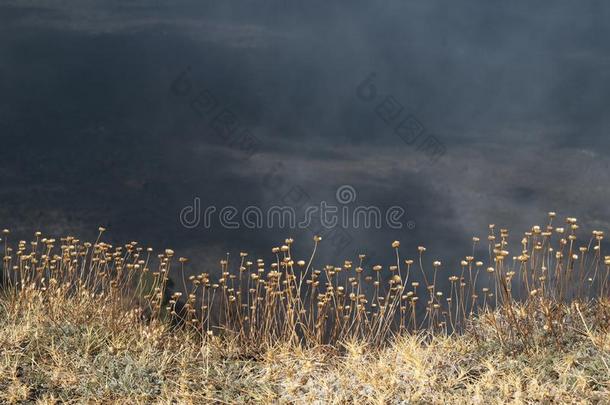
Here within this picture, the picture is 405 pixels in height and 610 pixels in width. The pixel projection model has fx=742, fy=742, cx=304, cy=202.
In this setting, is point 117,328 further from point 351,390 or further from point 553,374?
point 553,374

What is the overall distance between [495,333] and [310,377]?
70.9 inches

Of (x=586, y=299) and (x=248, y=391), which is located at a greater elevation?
(x=586, y=299)

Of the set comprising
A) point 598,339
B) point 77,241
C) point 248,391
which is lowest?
point 248,391

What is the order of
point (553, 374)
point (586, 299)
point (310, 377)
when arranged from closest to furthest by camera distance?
point (553, 374) → point (310, 377) → point (586, 299)

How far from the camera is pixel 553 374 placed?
5.93m

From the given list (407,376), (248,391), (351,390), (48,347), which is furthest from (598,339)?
(48,347)

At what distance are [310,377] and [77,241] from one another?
2.75m

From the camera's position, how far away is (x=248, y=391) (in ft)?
20.1

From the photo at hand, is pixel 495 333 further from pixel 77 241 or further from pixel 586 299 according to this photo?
pixel 77 241

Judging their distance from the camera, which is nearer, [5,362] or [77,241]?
[5,362]

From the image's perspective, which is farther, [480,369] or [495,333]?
[495,333]

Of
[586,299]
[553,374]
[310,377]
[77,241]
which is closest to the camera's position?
[553,374]

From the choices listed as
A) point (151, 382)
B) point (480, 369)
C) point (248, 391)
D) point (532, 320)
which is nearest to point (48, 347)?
point (151, 382)

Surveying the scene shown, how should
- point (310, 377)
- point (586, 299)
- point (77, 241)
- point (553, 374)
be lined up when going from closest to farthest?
1. point (553, 374)
2. point (310, 377)
3. point (586, 299)
4. point (77, 241)
